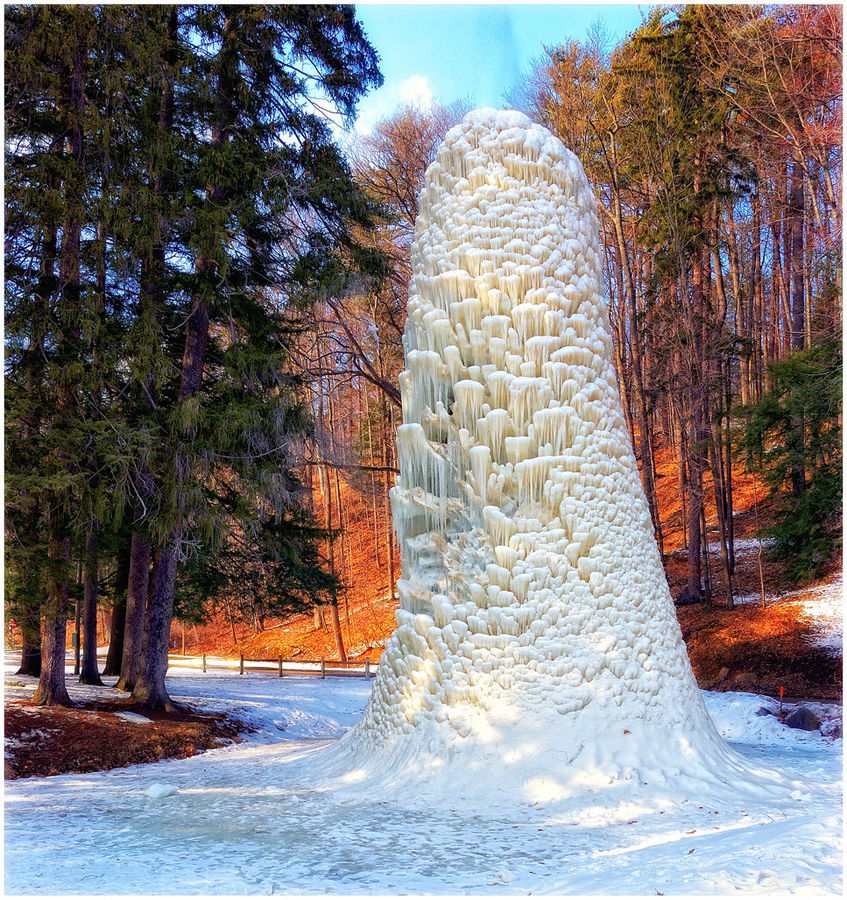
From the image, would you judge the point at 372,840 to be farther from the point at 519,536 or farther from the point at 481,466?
the point at 481,466

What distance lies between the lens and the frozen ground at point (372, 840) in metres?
4.16

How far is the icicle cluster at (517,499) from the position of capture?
6.73 meters

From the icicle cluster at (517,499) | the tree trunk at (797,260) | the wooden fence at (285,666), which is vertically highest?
the tree trunk at (797,260)

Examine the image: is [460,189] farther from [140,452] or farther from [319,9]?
[319,9]

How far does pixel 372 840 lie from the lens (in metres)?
5.33

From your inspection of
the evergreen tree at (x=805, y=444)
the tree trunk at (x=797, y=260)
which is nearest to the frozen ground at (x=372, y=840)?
the evergreen tree at (x=805, y=444)

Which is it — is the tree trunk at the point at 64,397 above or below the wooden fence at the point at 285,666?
above

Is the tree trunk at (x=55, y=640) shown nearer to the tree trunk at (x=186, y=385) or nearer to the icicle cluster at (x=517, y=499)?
the tree trunk at (x=186, y=385)

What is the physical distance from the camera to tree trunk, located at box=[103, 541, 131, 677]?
46.5 ft

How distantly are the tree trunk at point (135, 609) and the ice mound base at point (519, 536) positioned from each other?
5.61 meters

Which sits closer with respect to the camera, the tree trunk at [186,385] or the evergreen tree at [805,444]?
the tree trunk at [186,385]

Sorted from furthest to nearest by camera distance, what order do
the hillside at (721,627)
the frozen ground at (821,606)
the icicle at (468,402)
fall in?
the frozen ground at (821,606)
the hillside at (721,627)
the icicle at (468,402)

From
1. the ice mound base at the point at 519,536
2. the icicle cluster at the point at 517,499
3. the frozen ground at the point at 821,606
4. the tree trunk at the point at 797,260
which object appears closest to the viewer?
the ice mound base at the point at 519,536

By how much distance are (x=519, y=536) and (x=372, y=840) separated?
9.38 ft
